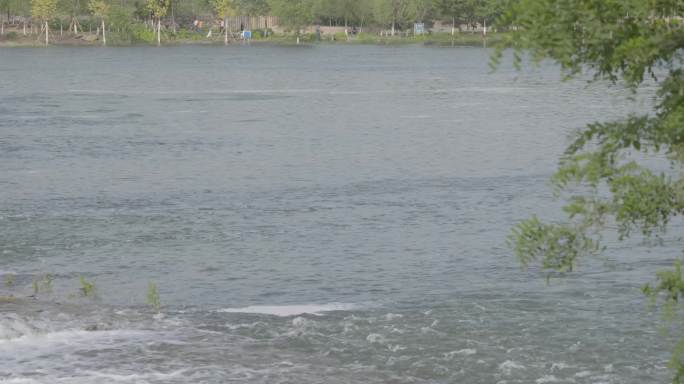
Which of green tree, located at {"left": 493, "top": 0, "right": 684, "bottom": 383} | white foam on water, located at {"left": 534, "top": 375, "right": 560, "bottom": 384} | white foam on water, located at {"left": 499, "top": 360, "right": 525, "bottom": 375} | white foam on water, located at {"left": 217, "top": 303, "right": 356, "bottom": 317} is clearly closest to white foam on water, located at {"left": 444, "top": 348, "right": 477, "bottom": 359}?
white foam on water, located at {"left": 499, "top": 360, "right": 525, "bottom": 375}

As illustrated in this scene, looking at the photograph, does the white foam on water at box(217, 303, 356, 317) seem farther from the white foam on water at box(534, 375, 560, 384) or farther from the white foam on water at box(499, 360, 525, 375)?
the white foam on water at box(534, 375, 560, 384)

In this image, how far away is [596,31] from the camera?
43.5 ft

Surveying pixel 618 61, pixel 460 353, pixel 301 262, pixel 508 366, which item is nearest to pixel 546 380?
pixel 508 366

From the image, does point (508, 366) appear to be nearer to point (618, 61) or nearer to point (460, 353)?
point (460, 353)

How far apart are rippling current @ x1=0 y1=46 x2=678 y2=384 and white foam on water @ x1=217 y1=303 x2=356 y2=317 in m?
0.05

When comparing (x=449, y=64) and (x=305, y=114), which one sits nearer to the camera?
(x=305, y=114)

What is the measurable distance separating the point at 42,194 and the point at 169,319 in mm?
17491

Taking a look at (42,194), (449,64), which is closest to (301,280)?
(42,194)

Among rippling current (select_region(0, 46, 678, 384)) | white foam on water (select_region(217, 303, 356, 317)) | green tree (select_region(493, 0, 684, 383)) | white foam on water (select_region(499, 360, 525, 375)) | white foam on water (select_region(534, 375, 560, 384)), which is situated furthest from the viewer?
white foam on water (select_region(217, 303, 356, 317))

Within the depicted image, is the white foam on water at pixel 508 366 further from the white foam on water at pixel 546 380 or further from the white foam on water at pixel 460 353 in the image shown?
the white foam on water at pixel 460 353

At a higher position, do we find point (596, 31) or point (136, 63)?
point (596, 31)

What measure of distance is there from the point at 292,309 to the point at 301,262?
469 centimetres

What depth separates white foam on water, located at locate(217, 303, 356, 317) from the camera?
85.0 ft

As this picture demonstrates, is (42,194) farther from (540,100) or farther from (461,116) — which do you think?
(540,100)
